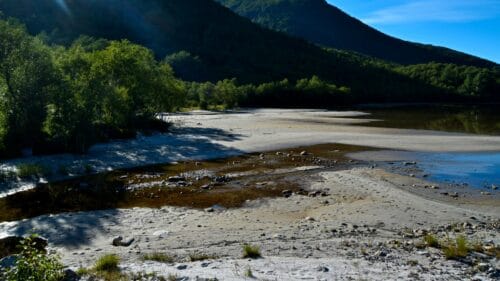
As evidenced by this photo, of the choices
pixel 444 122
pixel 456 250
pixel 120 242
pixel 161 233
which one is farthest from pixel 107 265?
pixel 444 122

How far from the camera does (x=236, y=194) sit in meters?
23.5

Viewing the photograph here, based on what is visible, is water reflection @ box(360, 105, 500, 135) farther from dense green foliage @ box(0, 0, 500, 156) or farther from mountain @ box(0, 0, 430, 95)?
mountain @ box(0, 0, 430, 95)

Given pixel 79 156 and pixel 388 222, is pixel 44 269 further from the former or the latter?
pixel 79 156

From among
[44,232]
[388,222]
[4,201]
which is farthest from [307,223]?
[4,201]

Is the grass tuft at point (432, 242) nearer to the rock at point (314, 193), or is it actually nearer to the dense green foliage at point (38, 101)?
the rock at point (314, 193)

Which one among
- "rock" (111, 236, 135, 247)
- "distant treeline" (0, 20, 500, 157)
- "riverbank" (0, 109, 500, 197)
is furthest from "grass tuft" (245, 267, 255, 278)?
"distant treeline" (0, 20, 500, 157)

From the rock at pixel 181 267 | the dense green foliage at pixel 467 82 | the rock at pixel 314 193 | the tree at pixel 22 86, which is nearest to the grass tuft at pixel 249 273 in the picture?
the rock at pixel 181 267

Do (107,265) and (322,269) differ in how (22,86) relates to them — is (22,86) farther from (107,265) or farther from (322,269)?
(322,269)

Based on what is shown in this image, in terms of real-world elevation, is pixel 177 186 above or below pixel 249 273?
below

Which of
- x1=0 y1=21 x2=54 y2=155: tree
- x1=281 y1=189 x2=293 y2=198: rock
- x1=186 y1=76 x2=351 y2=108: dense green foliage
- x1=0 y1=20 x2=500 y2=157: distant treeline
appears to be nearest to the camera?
x1=281 y1=189 x2=293 y2=198: rock

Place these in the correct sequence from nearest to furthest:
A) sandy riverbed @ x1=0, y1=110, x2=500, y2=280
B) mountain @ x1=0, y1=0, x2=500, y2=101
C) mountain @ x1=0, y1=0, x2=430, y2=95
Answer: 1. sandy riverbed @ x1=0, y1=110, x2=500, y2=280
2. mountain @ x1=0, y1=0, x2=430, y2=95
3. mountain @ x1=0, y1=0, x2=500, y2=101

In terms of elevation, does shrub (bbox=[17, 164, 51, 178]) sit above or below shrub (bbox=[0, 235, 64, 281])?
below

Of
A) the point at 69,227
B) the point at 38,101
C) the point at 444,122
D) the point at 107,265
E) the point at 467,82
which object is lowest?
the point at 69,227

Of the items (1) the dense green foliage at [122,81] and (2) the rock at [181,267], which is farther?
(1) the dense green foliage at [122,81]
